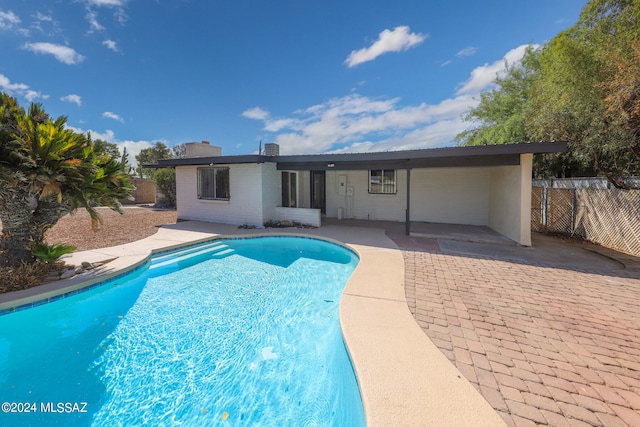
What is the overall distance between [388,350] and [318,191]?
35.1 ft

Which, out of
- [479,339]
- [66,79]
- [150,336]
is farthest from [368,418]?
[66,79]

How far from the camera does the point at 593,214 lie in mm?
7672

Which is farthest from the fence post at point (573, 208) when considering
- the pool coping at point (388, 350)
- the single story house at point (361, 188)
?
the pool coping at point (388, 350)

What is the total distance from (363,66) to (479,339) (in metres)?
12.9

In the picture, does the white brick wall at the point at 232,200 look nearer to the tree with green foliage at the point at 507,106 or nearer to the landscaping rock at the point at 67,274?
the landscaping rock at the point at 67,274

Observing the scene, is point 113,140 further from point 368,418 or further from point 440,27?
point 368,418

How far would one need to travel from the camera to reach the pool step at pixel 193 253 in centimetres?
655

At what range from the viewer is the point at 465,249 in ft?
22.7

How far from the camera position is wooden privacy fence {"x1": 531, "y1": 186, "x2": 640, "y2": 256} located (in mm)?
6449

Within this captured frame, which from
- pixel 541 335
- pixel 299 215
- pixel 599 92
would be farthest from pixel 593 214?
pixel 299 215

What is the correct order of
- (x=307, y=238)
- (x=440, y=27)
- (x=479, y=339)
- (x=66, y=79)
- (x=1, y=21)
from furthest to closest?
(x=66, y=79) → (x=440, y=27) → (x=307, y=238) → (x=1, y=21) → (x=479, y=339)

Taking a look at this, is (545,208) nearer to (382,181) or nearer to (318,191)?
(382,181)

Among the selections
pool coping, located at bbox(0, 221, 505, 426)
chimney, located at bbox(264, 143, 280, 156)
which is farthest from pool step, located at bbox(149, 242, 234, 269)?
chimney, located at bbox(264, 143, 280, 156)

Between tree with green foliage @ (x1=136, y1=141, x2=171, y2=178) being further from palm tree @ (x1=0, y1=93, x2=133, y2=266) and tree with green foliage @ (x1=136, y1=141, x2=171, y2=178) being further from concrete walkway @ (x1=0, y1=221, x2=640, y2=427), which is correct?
concrete walkway @ (x1=0, y1=221, x2=640, y2=427)
